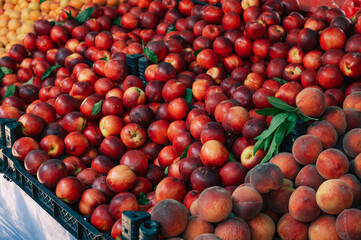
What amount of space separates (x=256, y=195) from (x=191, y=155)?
2.51ft

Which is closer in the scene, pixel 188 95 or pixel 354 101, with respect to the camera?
pixel 354 101

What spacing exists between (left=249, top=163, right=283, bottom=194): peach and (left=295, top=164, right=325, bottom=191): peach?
144 millimetres

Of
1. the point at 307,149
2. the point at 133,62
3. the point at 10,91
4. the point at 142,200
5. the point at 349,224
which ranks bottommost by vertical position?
the point at 142,200

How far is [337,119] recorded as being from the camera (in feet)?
6.29

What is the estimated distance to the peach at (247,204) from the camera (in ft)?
5.01

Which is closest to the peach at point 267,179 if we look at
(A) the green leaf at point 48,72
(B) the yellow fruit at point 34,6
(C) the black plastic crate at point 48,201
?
(C) the black plastic crate at point 48,201

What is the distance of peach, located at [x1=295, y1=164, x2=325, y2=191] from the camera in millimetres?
1645

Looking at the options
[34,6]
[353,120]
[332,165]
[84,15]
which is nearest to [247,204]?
[332,165]

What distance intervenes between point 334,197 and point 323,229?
0.14 meters

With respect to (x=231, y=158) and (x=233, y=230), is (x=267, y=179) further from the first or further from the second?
(x=231, y=158)

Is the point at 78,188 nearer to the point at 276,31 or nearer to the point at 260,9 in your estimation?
the point at 276,31

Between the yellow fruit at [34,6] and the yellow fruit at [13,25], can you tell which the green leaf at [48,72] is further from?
the yellow fruit at [34,6]

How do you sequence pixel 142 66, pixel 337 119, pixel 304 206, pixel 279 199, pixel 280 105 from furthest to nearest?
pixel 142 66
pixel 280 105
pixel 337 119
pixel 279 199
pixel 304 206

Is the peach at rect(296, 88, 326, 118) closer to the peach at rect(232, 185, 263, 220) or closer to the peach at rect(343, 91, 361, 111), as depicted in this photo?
the peach at rect(343, 91, 361, 111)
